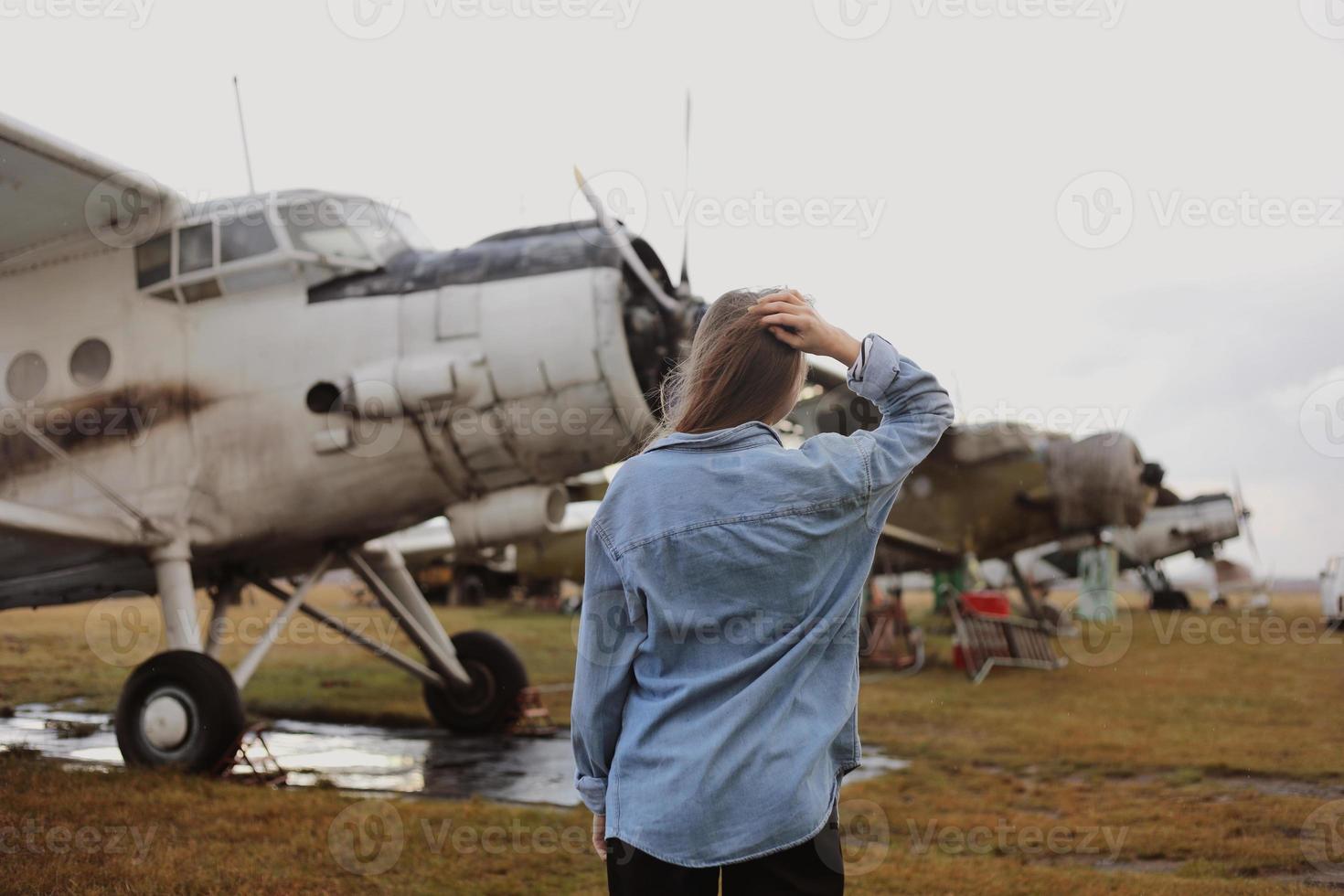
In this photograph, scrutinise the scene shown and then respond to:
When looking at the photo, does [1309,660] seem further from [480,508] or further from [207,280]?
[207,280]

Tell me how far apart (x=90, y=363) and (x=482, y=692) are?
3.73m

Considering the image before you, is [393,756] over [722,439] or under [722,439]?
under

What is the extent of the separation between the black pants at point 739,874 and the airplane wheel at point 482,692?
6.91m

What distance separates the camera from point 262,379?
21.1ft

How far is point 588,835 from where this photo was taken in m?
4.71

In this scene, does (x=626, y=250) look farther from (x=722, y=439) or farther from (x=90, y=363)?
(x=722, y=439)

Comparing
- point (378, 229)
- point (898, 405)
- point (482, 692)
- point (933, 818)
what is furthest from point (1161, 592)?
point (898, 405)

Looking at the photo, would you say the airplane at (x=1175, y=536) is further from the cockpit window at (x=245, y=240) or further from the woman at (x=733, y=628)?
the woman at (x=733, y=628)

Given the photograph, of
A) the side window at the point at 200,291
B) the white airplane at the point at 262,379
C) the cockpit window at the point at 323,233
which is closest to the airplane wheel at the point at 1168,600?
the white airplane at the point at 262,379

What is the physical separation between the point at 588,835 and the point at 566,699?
19.3 ft

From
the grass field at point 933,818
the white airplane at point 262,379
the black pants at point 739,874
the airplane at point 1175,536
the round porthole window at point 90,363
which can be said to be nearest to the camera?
the black pants at point 739,874

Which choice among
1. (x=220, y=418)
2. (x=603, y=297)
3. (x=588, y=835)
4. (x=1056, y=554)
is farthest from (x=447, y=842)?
(x=1056, y=554)

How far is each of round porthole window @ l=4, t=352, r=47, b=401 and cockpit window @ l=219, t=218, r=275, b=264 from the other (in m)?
1.41

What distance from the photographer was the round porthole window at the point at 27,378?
262 inches
